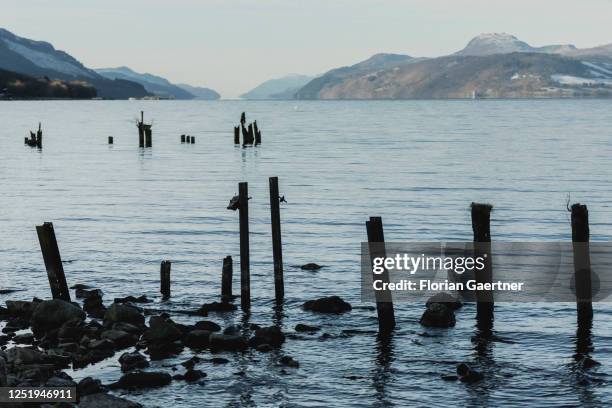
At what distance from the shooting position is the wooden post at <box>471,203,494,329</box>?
22.3m

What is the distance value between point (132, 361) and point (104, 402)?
3.02m

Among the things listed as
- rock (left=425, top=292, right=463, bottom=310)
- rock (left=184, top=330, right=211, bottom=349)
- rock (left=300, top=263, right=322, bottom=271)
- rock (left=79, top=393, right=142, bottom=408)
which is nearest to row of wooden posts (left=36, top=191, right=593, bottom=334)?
rock (left=425, top=292, right=463, bottom=310)

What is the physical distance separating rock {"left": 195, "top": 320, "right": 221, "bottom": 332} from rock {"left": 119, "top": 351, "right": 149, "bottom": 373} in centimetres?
251

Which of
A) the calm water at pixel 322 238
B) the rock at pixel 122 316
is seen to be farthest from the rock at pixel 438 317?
the rock at pixel 122 316

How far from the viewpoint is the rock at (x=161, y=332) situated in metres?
21.1

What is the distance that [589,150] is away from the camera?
9406 centimetres

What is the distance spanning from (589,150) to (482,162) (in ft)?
64.5

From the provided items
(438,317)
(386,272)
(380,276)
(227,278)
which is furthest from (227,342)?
(438,317)

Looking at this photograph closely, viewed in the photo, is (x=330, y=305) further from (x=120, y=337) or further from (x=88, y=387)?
(x=88, y=387)

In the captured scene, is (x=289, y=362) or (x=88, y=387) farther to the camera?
(x=289, y=362)

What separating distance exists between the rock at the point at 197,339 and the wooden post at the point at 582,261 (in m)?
8.64

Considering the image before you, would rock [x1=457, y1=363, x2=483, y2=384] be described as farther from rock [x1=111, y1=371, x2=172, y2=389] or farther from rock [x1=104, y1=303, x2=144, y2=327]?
rock [x1=104, y1=303, x2=144, y2=327]

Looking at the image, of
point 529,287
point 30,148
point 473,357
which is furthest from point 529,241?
point 30,148

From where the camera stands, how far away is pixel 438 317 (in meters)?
23.3
